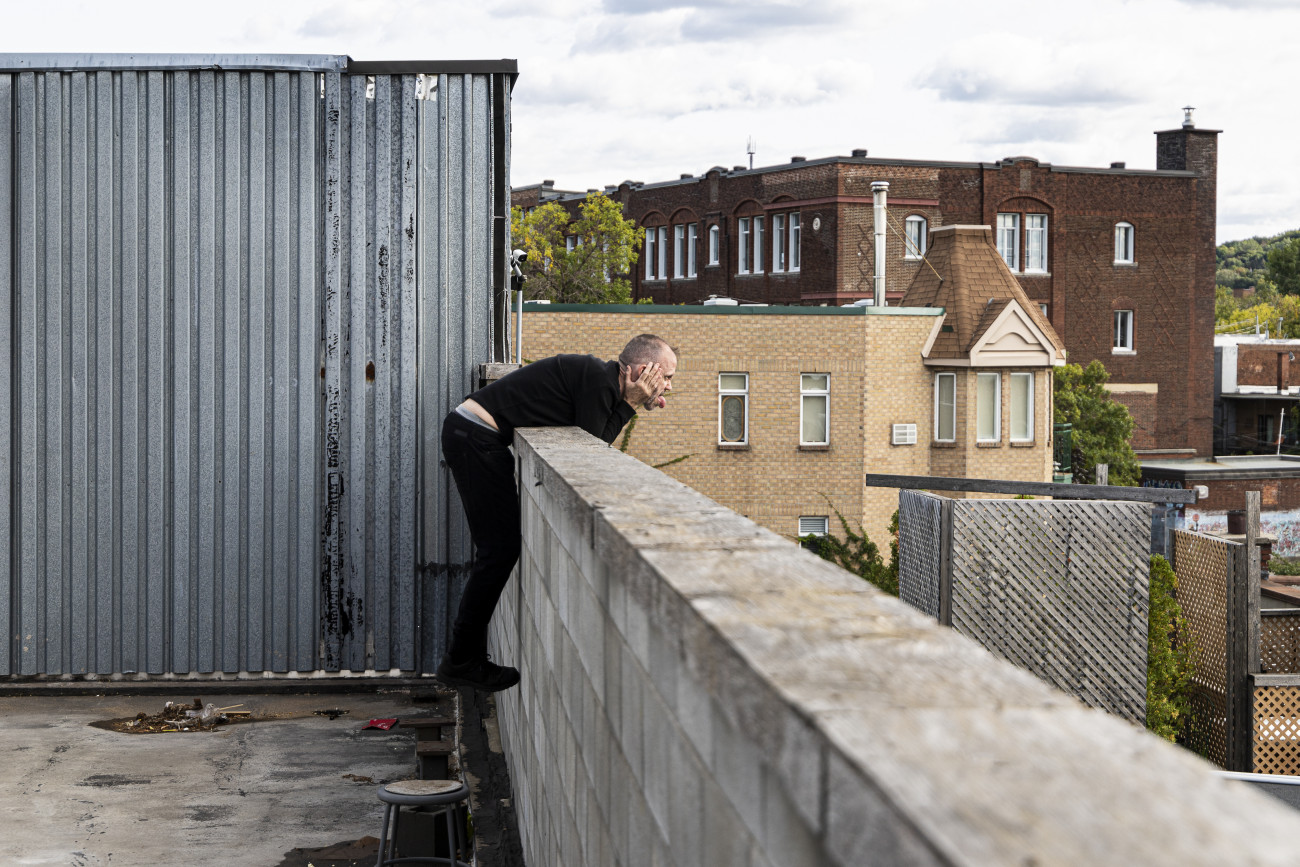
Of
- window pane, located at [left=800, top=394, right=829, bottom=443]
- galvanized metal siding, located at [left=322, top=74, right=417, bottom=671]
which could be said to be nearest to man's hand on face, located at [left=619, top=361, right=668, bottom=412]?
galvanized metal siding, located at [left=322, top=74, right=417, bottom=671]

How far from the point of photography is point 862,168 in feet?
167

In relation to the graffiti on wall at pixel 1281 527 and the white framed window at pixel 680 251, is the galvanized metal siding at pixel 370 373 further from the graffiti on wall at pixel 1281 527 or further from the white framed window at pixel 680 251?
the graffiti on wall at pixel 1281 527

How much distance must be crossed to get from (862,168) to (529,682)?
1874 inches

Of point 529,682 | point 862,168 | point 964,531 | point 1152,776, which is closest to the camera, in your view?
point 1152,776

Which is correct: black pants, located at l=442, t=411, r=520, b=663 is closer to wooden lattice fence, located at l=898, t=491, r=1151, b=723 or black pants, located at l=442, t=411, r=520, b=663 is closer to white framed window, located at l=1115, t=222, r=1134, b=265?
wooden lattice fence, located at l=898, t=491, r=1151, b=723

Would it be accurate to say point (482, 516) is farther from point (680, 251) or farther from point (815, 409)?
point (680, 251)

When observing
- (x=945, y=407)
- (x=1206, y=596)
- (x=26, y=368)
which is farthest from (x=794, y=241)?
(x=26, y=368)

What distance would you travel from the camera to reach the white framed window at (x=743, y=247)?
184ft

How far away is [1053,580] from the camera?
43.1 ft

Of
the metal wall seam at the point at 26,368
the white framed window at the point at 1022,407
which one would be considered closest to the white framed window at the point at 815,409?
the white framed window at the point at 1022,407

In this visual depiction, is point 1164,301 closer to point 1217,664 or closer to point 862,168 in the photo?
point 862,168

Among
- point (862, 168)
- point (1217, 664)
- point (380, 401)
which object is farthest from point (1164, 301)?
point (380, 401)

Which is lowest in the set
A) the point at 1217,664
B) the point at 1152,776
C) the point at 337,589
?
the point at 1217,664

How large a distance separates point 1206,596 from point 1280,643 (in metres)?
1.91
